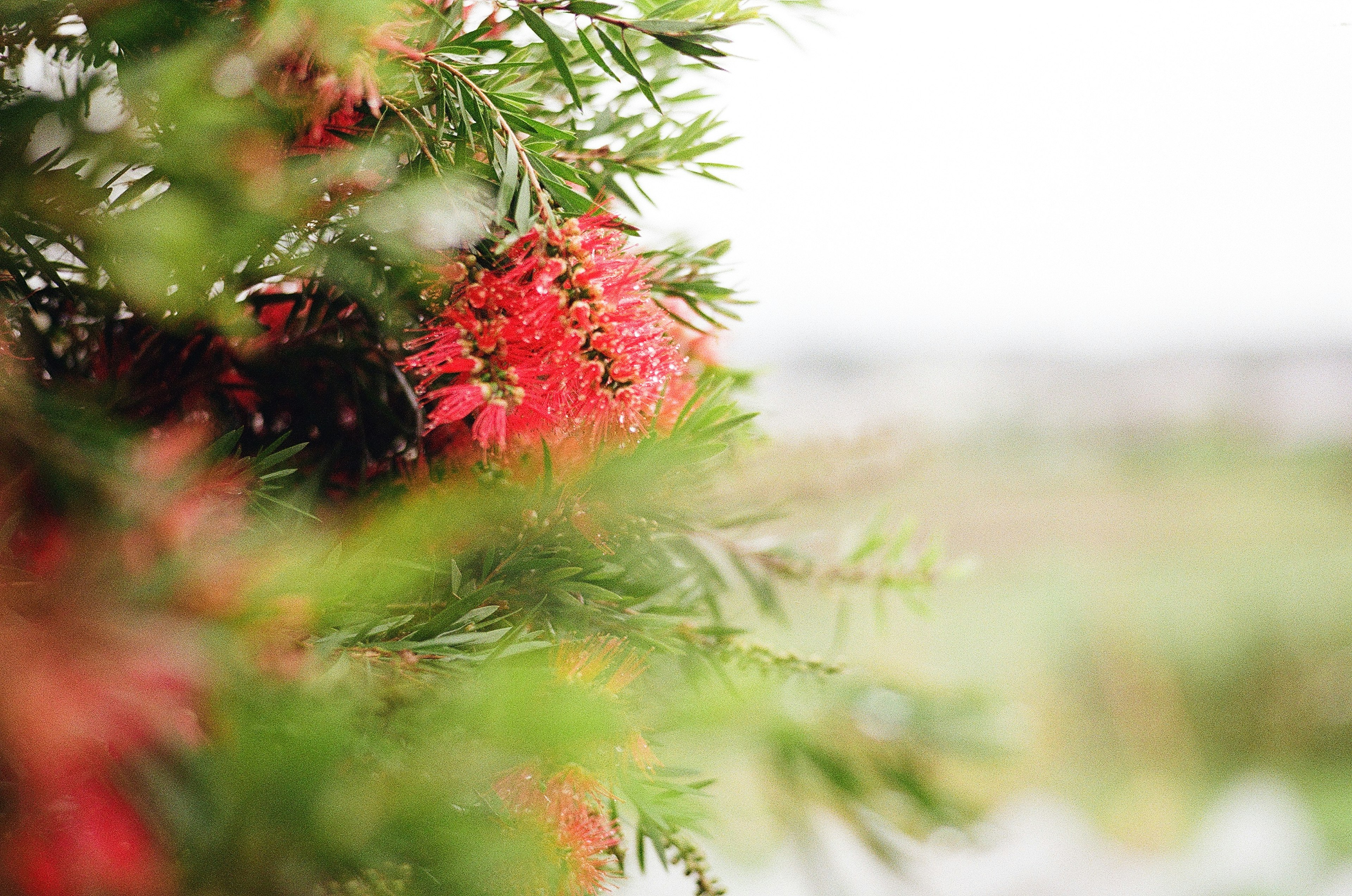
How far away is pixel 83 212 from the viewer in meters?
0.12

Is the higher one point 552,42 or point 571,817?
point 552,42

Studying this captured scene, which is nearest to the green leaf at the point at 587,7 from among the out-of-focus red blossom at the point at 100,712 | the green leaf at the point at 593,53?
the green leaf at the point at 593,53

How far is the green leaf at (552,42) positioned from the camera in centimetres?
14

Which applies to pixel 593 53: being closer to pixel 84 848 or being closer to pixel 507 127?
pixel 507 127

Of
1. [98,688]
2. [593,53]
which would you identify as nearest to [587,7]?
[593,53]

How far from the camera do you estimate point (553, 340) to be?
14 cm

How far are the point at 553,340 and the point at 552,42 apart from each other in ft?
0.18

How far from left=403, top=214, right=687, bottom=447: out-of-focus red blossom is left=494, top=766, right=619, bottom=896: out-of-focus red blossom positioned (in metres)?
0.06

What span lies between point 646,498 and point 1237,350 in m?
1.58

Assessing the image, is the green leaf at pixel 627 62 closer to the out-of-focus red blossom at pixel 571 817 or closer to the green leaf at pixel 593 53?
the green leaf at pixel 593 53

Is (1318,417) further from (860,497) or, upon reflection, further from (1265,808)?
(860,497)

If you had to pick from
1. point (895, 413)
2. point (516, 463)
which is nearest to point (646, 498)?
point (516, 463)

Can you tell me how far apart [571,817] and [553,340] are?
0.09 meters

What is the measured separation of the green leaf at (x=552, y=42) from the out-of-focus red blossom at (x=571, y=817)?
0.12 metres
